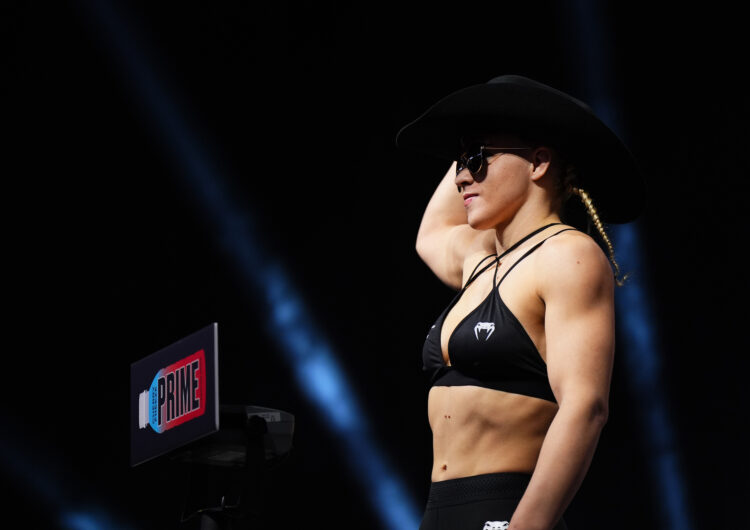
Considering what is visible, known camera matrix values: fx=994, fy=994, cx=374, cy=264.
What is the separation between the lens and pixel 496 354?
6.47 ft

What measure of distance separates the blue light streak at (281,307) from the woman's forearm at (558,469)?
3.24m

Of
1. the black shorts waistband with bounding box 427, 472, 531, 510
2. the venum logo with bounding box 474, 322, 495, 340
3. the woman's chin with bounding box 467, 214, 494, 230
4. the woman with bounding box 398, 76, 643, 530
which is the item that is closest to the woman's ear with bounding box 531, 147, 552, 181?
the woman with bounding box 398, 76, 643, 530

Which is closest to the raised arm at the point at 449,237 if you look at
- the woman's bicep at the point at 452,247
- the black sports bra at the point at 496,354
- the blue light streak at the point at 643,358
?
the woman's bicep at the point at 452,247

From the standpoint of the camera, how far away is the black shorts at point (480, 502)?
1.90 m

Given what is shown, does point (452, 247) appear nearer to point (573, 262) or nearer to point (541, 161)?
point (541, 161)

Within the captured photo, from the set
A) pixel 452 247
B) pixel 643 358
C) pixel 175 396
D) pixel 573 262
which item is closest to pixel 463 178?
pixel 452 247

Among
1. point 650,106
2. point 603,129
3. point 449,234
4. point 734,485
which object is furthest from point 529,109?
point 734,485

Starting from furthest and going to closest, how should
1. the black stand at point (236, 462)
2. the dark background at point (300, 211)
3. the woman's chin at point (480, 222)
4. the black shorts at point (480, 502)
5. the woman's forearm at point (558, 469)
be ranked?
the dark background at point (300, 211)
the black stand at point (236, 462)
the woman's chin at point (480, 222)
the black shorts at point (480, 502)
the woman's forearm at point (558, 469)

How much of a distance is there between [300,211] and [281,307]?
19.9 inches

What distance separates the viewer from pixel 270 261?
492 centimetres

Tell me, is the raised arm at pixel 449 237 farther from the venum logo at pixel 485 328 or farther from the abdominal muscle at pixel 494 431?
the abdominal muscle at pixel 494 431

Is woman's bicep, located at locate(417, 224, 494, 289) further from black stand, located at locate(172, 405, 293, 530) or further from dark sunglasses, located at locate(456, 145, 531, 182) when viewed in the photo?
black stand, located at locate(172, 405, 293, 530)

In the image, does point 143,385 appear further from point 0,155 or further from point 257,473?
point 0,155

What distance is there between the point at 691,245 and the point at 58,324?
2.97 metres
